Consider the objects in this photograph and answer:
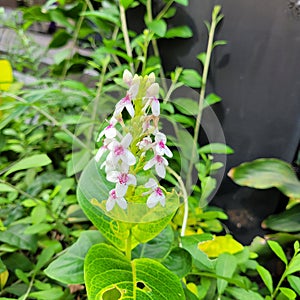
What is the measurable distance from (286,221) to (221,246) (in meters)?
0.20

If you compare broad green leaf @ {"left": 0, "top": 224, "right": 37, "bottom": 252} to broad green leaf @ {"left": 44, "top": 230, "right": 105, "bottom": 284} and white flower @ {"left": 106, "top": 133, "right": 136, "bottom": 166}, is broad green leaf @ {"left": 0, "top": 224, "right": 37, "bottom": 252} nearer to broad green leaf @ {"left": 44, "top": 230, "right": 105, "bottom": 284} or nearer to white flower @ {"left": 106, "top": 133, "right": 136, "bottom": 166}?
broad green leaf @ {"left": 44, "top": 230, "right": 105, "bottom": 284}

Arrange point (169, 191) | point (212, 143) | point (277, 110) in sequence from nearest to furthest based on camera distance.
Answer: point (169, 191)
point (212, 143)
point (277, 110)

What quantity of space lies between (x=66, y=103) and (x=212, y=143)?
0.36 metres

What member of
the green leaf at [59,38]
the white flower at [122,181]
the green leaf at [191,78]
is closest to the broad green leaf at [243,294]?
Result: the white flower at [122,181]

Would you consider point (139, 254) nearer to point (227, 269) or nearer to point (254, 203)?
point (227, 269)

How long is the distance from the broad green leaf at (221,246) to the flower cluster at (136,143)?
0.29 meters

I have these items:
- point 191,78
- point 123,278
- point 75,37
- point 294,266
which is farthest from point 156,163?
point 75,37

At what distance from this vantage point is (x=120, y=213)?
0.33 m

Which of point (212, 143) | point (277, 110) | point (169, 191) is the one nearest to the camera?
point (169, 191)

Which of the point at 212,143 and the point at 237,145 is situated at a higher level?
the point at 212,143

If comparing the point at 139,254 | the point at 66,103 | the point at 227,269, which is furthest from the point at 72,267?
the point at 66,103

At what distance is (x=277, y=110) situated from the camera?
26.8 inches

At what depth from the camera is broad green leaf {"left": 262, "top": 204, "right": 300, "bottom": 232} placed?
26.4 inches

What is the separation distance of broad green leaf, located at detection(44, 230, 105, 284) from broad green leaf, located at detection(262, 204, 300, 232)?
43 centimetres
